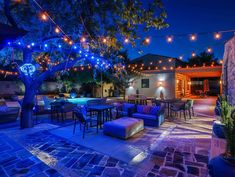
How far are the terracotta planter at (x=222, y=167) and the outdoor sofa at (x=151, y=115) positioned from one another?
3651 millimetres

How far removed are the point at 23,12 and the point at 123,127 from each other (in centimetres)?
554

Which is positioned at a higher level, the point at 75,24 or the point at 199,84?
the point at 75,24

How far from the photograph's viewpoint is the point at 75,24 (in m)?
6.02

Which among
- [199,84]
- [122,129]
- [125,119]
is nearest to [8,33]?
[122,129]

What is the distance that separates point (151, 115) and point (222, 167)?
160 inches

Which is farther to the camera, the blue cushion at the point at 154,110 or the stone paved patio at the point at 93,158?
the blue cushion at the point at 154,110

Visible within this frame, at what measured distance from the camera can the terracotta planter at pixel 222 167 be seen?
227 cm

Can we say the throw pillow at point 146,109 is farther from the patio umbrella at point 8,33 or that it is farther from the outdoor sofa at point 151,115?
the patio umbrella at point 8,33

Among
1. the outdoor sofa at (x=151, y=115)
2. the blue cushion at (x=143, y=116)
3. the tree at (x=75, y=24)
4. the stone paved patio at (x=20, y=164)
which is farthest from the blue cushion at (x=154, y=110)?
the stone paved patio at (x=20, y=164)

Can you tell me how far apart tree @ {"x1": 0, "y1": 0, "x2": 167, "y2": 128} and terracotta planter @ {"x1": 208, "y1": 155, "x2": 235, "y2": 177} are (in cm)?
367

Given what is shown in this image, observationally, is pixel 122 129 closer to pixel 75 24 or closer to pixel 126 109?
pixel 126 109

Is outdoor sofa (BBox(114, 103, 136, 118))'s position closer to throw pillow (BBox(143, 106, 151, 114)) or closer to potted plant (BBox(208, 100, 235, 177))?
throw pillow (BBox(143, 106, 151, 114))

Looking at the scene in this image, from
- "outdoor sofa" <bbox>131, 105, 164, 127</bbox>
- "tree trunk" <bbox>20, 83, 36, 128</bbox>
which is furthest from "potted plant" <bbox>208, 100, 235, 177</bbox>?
"tree trunk" <bbox>20, 83, 36, 128</bbox>

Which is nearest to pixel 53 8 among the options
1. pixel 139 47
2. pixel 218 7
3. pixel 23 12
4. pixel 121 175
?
pixel 23 12
